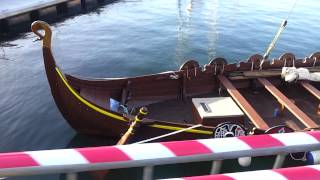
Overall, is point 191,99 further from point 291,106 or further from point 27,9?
point 27,9

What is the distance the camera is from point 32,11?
28.7m

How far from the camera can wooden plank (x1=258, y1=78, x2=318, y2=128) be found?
10473mm

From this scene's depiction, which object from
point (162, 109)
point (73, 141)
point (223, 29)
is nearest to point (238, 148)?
point (162, 109)

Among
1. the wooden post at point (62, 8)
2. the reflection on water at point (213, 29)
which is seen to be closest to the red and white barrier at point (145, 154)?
the reflection on water at point (213, 29)

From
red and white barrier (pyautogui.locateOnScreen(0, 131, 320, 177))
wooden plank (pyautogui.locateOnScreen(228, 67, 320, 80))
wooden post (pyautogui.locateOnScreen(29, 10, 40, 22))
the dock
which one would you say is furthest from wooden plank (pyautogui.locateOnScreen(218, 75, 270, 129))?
wooden post (pyautogui.locateOnScreen(29, 10, 40, 22))

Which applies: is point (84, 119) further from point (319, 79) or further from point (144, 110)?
point (319, 79)

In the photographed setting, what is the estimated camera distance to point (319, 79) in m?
13.1

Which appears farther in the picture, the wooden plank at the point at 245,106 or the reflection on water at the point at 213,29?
the reflection on water at the point at 213,29

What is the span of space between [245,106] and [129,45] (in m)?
14.5

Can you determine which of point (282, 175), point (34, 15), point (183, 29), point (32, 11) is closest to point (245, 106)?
point (282, 175)

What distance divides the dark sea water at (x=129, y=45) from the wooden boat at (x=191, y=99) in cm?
180

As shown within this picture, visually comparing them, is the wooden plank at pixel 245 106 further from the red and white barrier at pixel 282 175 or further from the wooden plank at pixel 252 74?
the red and white barrier at pixel 282 175

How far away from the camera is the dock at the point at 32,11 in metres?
26.5

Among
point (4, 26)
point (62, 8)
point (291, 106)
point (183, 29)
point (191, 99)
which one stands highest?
point (291, 106)
